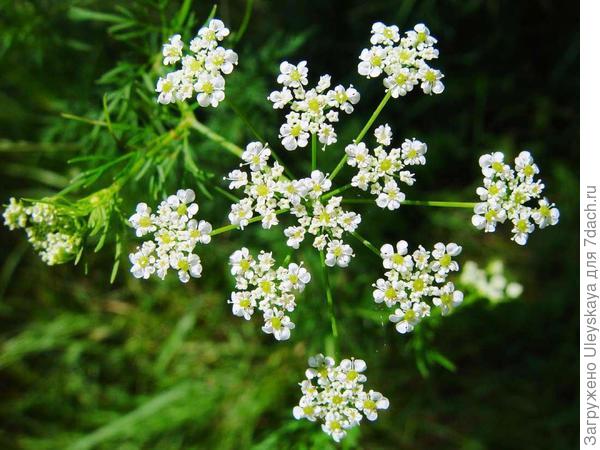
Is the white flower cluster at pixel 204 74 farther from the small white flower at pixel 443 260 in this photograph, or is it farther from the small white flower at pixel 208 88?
the small white flower at pixel 443 260

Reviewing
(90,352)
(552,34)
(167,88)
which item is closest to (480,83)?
(552,34)

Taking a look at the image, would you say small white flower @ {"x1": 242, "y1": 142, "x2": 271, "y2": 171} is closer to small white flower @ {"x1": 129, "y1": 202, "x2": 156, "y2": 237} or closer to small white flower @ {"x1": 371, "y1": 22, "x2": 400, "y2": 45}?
small white flower @ {"x1": 129, "y1": 202, "x2": 156, "y2": 237}

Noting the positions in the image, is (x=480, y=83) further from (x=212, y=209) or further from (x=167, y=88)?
(x=167, y=88)

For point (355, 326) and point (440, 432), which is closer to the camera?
point (355, 326)

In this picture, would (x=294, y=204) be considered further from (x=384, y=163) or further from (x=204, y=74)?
(x=204, y=74)

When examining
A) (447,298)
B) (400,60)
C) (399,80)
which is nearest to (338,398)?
(447,298)

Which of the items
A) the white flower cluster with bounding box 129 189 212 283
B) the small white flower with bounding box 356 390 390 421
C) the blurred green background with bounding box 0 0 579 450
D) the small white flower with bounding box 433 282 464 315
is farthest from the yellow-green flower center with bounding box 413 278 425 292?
the blurred green background with bounding box 0 0 579 450

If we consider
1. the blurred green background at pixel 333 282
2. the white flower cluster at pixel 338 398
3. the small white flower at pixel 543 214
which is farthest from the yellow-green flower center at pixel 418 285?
the blurred green background at pixel 333 282
